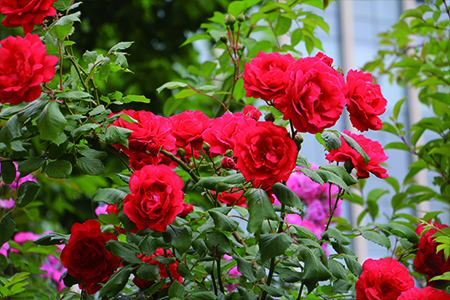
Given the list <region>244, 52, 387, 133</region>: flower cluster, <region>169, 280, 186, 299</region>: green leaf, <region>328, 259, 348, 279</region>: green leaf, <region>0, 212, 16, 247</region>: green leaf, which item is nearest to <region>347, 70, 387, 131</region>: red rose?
<region>244, 52, 387, 133</region>: flower cluster

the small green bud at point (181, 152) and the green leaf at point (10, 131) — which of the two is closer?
the green leaf at point (10, 131)

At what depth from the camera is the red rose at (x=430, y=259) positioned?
0.74 m

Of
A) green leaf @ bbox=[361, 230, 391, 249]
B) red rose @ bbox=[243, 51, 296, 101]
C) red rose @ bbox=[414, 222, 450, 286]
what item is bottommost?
red rose @ bbox=[414, 222, 450, 286]

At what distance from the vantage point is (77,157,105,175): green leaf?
629mm

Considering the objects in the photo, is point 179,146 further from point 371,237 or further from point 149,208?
point 371,237

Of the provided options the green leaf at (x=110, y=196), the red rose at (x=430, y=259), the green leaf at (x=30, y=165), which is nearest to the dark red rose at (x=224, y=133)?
the green leaf at (x=110, y=196)

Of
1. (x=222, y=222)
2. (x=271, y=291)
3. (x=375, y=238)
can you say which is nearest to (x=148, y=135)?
(x=222, y=222)

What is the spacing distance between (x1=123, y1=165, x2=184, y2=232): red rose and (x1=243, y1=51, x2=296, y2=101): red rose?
0.16 metres

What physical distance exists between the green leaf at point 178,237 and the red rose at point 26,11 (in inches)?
13.3

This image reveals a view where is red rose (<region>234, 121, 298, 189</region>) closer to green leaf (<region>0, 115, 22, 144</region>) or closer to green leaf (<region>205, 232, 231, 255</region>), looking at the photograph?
green leaf (<region>205, 232, 231, 255</region>)

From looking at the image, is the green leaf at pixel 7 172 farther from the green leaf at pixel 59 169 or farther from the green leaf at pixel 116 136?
the green leaf at pixel 116 136

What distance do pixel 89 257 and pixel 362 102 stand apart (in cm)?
46

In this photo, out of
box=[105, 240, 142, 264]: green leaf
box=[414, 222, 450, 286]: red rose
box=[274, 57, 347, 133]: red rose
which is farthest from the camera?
box=[414, 222, 450, 286]: red rose

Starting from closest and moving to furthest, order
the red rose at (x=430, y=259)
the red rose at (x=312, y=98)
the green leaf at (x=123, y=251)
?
the red rose at (x=312, y=98), the green leaf at (x=123, y=251), the red rose at (x=430, y=259)
